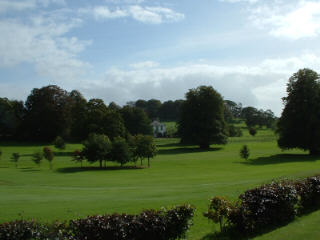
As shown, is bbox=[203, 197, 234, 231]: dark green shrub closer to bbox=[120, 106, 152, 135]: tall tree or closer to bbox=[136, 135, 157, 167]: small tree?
bbox=[136, 135, 157, 167]: small tree

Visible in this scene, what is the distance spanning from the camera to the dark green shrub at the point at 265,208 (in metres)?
10.8

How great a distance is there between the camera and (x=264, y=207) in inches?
443

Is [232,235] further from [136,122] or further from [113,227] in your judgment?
[136,122]

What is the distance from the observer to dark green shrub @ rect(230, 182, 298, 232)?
1077cm

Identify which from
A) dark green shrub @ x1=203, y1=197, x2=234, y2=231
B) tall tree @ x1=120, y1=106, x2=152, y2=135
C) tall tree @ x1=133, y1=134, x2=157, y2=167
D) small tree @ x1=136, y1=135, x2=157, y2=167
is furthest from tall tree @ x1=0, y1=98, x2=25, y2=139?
dark green shrub @ x1=203, y1=197, x2=234, y2=231

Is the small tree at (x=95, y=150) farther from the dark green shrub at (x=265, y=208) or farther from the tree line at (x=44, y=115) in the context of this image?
the dark green shrub at (x=265, y=208)

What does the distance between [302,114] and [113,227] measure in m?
57.7

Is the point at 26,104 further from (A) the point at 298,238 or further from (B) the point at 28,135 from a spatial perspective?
(A) the point at 298,238

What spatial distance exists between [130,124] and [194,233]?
102 meters

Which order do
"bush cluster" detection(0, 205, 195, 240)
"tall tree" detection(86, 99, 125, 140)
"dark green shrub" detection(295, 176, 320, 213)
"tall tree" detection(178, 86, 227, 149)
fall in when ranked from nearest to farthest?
"bush cluster" detection(0, 205, 195, 240) < "dark green shrub" detection(295, 176, 320, 213) < "tall tree" detection(86, 99, 125, 140) < "tall tree" detection(178, 86, 227, 149)

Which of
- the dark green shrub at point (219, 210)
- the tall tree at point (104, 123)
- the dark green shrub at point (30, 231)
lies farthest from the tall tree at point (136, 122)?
the dark green shrub at point (30, 231)

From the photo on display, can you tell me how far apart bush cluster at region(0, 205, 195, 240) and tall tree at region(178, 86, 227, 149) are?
69.1 meters

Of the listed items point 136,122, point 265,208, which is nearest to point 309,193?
point 265,208

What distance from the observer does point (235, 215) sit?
35.1 feet
